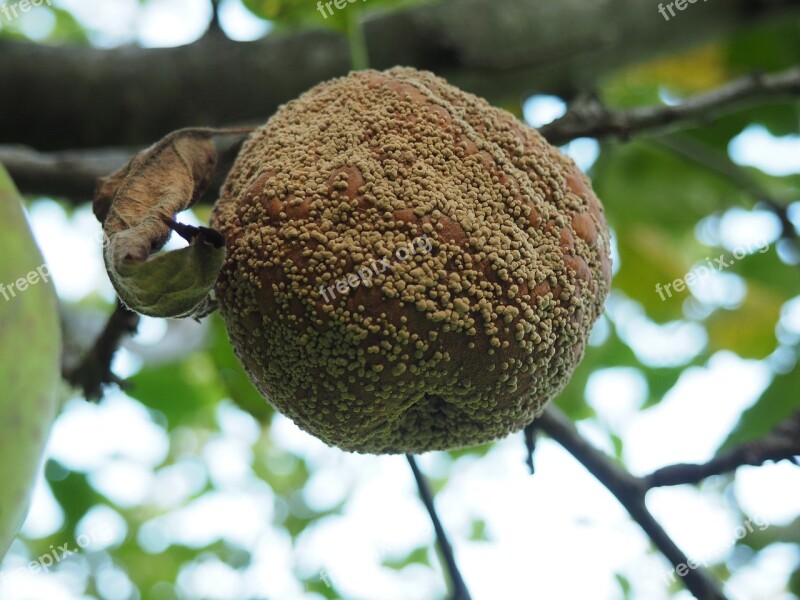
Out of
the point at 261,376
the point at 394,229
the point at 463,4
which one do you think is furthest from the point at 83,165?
the point at 463,4

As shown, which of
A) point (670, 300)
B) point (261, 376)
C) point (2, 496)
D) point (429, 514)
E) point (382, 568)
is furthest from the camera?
point (382, 568)

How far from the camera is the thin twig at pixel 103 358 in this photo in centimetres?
121

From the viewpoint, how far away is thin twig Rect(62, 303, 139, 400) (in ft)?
3.96

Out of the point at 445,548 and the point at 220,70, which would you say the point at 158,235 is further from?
the point at 220,70

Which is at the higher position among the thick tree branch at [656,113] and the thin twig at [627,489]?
the thick tree branch at [656,113]

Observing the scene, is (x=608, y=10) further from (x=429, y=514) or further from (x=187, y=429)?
(x=187, y=429)

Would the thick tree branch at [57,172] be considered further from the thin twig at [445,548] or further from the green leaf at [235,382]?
the thin twig at [445,548]

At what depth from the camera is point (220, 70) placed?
2055 mm

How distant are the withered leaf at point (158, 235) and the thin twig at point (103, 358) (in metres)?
0.23

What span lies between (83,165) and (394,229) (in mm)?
904

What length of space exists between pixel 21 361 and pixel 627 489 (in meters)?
0.91

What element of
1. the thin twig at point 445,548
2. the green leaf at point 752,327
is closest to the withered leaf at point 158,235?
the thin twig at point 445,548

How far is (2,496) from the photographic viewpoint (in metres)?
0.85

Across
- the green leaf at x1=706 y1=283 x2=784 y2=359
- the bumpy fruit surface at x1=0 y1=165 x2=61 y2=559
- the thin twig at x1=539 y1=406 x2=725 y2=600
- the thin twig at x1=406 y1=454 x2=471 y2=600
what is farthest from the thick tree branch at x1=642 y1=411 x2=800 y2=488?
the green leaf at x1=706 y1=283 x2=784 y2=359
